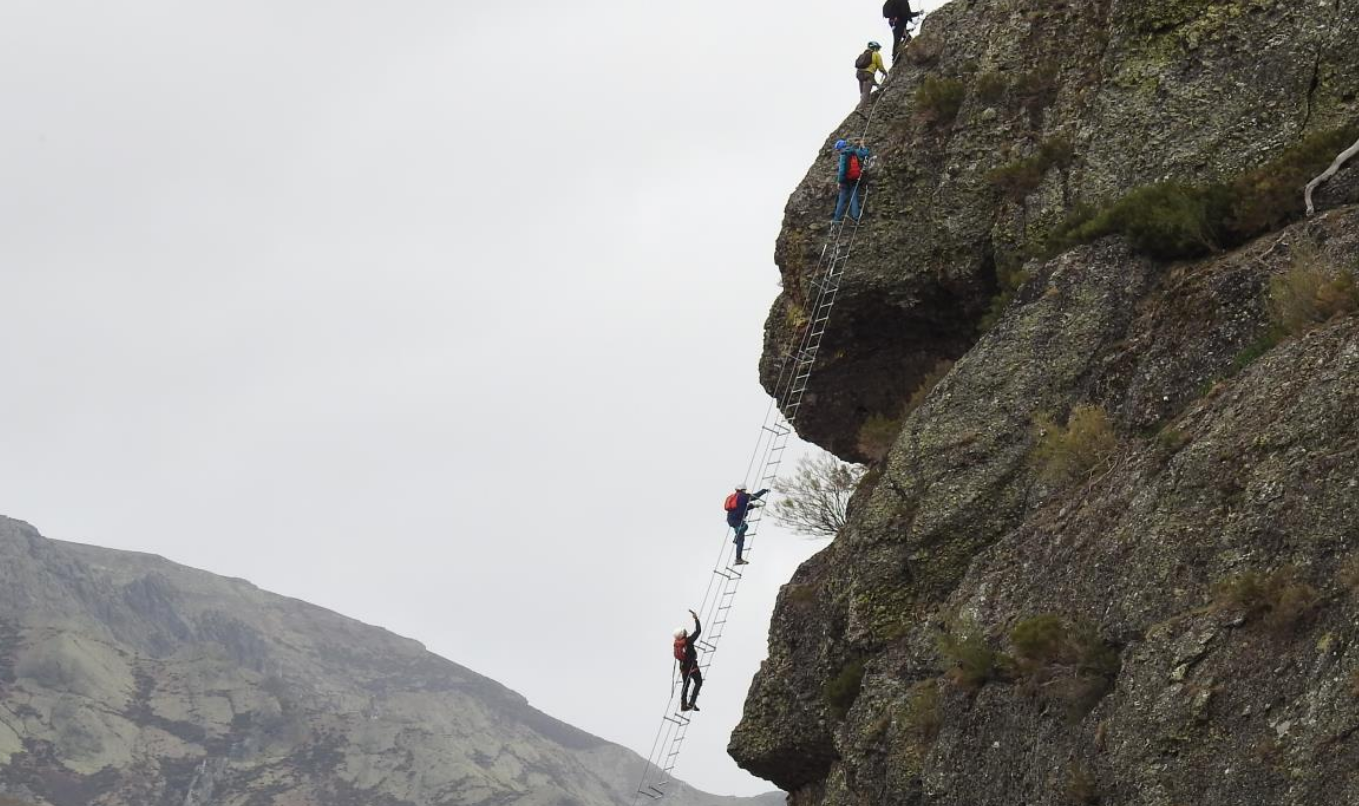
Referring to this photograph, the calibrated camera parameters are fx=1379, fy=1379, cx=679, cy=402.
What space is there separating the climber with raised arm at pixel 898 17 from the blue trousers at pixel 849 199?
27.6 ft

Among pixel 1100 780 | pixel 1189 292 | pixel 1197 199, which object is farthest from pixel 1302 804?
pixel 1197 199

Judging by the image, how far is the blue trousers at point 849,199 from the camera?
30.3 m

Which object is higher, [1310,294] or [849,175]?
[849,175]

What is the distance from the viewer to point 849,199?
3050 cm

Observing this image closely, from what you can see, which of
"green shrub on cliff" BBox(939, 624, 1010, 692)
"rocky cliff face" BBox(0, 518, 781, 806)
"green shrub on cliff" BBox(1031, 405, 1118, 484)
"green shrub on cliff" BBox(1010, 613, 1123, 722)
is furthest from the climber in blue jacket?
"rocky cliff face" BBox(0, 518, 781, 806)

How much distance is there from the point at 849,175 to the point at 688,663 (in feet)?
40.0

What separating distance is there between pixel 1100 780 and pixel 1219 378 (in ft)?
20.8

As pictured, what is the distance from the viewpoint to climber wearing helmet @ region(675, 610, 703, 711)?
33062 mm

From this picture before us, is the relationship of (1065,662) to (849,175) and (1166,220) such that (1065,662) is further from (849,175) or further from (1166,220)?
(849,175)

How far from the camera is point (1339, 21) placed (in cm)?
2278

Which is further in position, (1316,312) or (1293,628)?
(1316,312)

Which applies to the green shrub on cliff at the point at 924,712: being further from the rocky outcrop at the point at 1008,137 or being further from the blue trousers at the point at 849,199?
the blue trousers at the point at 849,199

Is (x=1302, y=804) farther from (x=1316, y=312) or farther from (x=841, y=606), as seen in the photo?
(x=841, y=606)

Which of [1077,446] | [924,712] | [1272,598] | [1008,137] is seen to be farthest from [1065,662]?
[1008,137]
